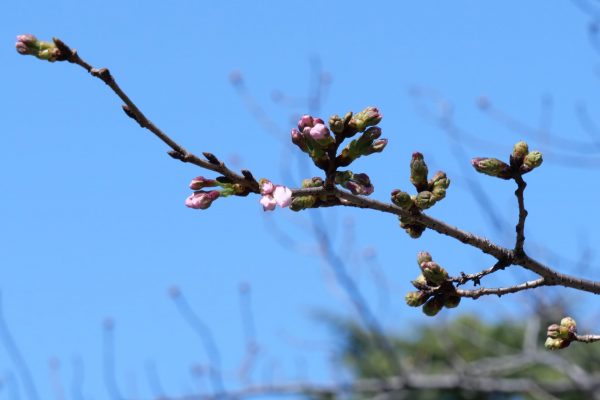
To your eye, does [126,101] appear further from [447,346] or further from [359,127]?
[447,346]

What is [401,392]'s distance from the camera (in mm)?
6641

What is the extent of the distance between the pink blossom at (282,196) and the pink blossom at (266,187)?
0.02 meters

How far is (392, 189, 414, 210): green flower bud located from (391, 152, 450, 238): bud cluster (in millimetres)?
31

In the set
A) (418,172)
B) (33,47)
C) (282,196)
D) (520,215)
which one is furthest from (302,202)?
(33,47)

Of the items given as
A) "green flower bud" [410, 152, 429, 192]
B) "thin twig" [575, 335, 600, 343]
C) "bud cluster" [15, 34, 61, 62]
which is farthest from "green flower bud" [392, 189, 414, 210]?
"bud cluster" [15, 34, 61, 62]

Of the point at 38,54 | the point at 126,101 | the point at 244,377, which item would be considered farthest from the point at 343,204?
the point at 244,377

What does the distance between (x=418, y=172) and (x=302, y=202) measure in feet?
1.06

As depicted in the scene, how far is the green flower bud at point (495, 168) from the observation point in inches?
90.7

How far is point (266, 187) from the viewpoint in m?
2.08

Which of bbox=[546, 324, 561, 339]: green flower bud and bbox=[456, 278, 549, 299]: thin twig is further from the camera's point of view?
bbox=[546, 324, 561, 339]: green flower bud

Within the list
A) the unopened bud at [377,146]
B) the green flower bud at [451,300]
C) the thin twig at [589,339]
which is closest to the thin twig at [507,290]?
the green flower bud at [451,300]

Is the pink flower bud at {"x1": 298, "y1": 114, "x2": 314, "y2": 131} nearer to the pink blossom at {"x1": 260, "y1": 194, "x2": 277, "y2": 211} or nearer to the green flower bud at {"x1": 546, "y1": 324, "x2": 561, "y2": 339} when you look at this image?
the pink blossom at {"x1": 260, "y1": 194, "x2": 277, "y2": 211}

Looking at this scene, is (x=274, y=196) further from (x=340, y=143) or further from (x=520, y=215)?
(x=520, y=215)

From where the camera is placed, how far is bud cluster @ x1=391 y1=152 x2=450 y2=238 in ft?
7.27
